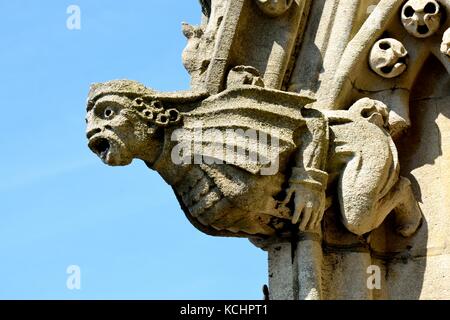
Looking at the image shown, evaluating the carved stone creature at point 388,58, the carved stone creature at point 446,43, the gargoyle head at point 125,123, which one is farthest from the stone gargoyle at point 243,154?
the carved stone creature at point 446,43

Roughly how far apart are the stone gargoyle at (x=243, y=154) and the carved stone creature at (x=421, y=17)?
2.36 ft

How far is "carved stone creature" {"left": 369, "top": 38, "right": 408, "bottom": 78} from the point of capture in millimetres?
14688

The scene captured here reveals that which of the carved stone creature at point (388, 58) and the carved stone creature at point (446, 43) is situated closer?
the carved stone creature at point (446, 43)

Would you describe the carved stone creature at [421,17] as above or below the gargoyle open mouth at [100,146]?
above

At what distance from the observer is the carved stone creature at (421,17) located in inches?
576

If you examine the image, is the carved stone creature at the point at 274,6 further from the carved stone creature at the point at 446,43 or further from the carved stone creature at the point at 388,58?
the carved stone creature at the point at 446,43

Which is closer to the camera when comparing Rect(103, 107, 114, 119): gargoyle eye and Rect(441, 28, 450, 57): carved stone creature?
Rect(103, 107, 114, 119): gargoyle eye

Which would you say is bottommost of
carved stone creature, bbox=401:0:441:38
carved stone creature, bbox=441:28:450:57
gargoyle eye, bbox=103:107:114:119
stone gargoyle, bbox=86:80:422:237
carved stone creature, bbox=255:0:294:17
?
stone gargoyle, bbox=86:80:422:237

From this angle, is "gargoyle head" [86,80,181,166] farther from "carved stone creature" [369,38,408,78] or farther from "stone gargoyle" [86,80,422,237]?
"carved stone creature" [369,38,408,78]

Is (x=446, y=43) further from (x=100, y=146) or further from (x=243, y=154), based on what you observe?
(x=100, y=146)

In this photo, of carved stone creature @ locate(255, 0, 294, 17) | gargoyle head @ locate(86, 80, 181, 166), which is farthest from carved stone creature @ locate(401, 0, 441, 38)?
gargoyle head @ locate(86, 80, 181, 166)

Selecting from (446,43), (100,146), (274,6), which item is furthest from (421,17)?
(100,146)
